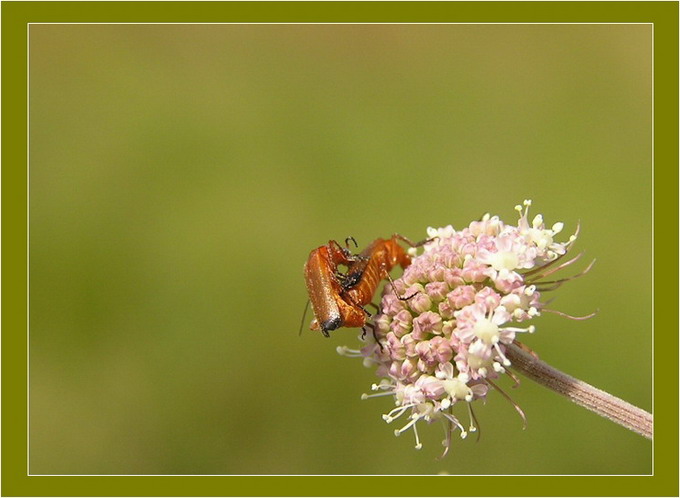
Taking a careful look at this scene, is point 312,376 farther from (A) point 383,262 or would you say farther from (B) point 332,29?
(B) point 332,29

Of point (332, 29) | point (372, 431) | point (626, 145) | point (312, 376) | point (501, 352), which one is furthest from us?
point (332, 29)

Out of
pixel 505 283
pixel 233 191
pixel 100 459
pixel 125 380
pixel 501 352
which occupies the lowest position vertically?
pixel 100 459

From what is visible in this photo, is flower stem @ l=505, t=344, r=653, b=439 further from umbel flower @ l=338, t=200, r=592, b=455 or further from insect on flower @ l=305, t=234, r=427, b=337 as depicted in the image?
insect on flower @ l=305, t=234, r=427, b=337

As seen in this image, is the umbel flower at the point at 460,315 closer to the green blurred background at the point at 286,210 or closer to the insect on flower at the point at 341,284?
the insect on flower at the point at 341,284

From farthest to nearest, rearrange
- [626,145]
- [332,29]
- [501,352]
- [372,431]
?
[332,29] < [626,145] < [372,431] < [501,352]

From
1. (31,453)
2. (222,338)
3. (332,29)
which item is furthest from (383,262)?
(332,29)

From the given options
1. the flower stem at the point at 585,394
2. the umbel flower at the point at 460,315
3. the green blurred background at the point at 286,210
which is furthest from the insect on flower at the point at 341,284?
the green blurred background at the point at 286,210

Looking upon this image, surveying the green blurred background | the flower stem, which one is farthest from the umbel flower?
the green blurred background

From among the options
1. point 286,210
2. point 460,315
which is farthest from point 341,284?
point 286,210
